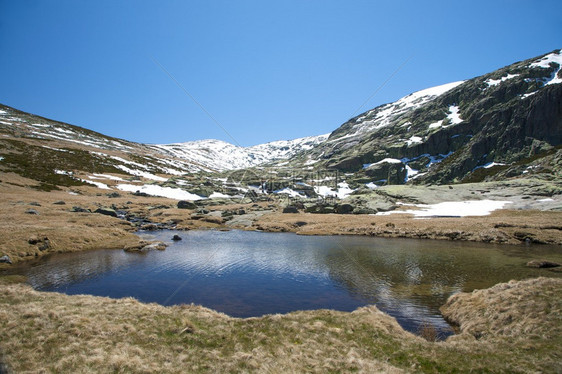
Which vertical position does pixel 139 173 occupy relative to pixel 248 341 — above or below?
above

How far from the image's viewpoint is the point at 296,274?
1150 inches

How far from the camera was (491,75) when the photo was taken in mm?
196375

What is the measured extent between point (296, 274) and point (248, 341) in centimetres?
1653

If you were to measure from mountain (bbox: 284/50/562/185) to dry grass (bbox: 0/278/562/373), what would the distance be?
11299cm

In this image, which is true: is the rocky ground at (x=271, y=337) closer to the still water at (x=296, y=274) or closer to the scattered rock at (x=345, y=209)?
the still water at (x=296, y=274)

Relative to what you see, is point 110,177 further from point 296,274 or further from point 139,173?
point 296,274

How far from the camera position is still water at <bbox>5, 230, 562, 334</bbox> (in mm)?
21469

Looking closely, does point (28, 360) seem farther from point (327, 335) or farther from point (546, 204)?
point (546, 204)

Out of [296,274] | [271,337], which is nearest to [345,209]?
[296,274]

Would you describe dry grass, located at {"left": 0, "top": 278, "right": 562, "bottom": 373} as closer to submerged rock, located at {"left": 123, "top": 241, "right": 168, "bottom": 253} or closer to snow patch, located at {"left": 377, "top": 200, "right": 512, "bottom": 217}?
submerged rock, located at {"left": 123, "top": 241, "right": 168, "bottom": 253}

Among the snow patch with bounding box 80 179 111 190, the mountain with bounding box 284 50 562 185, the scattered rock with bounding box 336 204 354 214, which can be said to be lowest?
the scattered rock with bounding box 336 204 354 214

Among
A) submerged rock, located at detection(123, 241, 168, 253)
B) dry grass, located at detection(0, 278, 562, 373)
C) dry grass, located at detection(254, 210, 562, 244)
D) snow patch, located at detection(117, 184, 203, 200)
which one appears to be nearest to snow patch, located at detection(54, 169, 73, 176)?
snow patch, located at detection(117, 184, 203, 200)

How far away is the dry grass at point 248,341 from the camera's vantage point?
35.1ft

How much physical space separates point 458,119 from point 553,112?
172ft
